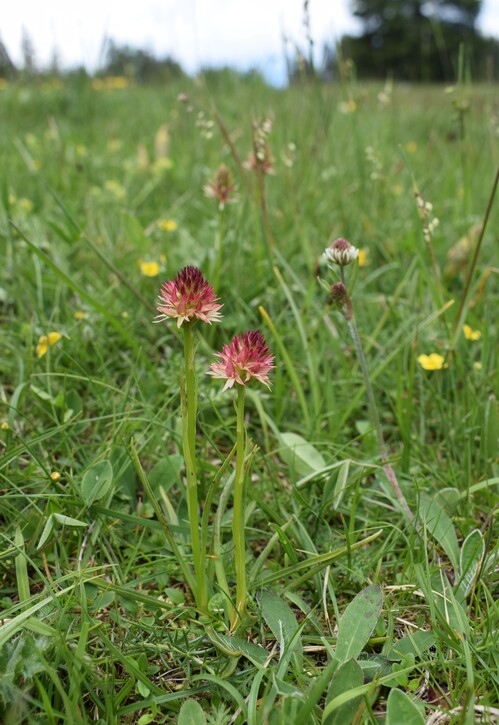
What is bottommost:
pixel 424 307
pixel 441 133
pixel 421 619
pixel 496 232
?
pixel 421 619

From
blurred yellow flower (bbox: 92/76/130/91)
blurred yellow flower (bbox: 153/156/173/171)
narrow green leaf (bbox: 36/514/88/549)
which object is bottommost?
narrow green leaf (bbox: 36/514/88/549)

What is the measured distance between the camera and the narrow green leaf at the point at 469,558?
1099mm

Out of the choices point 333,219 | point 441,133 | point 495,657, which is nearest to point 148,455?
point 495,657

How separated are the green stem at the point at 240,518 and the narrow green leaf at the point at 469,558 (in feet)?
1.36

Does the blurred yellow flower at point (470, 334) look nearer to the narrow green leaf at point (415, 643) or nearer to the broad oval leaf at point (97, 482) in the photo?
the narrow green leaf at point (415, 643)

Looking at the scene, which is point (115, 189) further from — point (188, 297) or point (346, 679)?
point (346, 679)

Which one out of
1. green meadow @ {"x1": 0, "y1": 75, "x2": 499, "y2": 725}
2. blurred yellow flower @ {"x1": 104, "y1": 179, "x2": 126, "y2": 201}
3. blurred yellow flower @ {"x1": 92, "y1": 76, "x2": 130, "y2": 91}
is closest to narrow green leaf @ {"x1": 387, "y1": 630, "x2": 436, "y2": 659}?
green meadow @ {"x1": 0, "y1": 75, "x2": 499, "y2": 725}

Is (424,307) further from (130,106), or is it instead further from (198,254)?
(130,106)

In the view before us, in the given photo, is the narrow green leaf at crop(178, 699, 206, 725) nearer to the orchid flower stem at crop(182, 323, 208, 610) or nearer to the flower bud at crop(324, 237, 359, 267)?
the orchid flower stem at crop(182, 323, 208, 610)

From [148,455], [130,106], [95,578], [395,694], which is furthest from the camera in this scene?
[130,106]

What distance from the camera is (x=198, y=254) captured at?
2.10 metres

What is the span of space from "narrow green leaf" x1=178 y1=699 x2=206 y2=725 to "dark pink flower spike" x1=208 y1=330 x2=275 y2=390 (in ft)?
1.57

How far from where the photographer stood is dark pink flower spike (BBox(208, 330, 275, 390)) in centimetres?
88

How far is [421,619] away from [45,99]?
17.8ft
